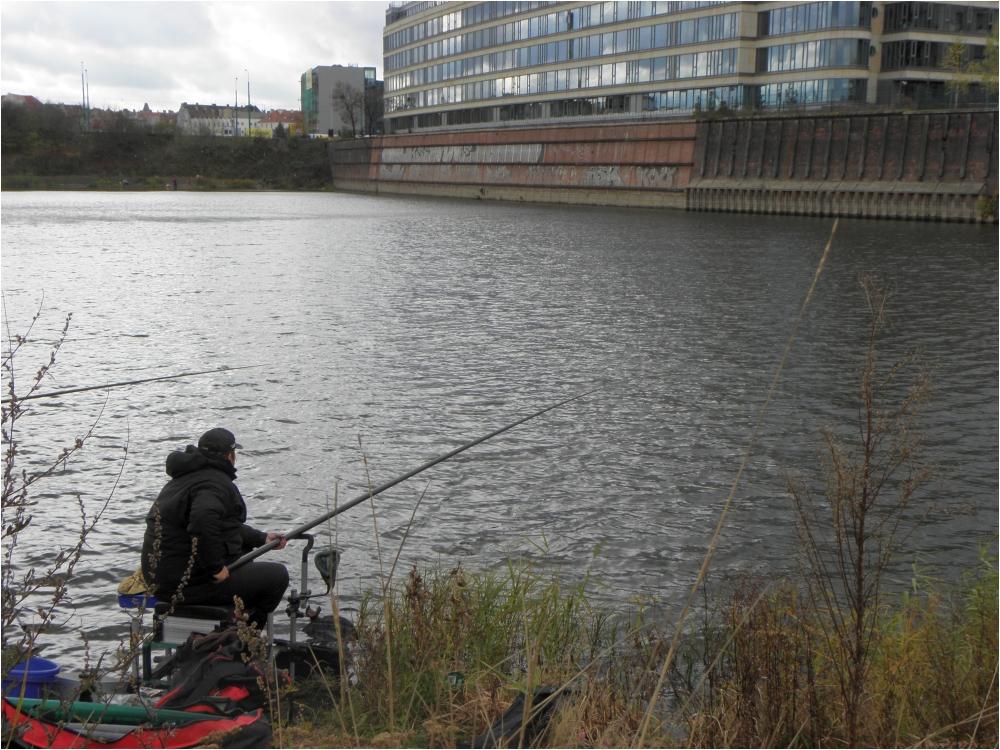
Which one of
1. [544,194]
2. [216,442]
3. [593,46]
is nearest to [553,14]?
[593,46]

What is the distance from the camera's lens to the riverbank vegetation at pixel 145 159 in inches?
4520

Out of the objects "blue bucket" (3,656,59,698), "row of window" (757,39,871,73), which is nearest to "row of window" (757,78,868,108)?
"row of window" (757,39,871,73)

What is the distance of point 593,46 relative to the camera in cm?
8300

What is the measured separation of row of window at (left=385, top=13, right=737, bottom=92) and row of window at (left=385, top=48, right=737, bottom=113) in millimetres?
910

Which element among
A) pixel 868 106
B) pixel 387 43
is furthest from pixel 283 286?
pixel 387 43

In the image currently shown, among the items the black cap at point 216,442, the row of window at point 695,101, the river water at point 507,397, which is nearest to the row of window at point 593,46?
the row of window at point 695,101

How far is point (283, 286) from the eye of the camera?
29422 mm

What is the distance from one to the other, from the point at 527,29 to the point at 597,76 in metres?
10.4

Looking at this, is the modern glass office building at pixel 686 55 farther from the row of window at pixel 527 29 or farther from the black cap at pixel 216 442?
the black cap at pixel 216 442

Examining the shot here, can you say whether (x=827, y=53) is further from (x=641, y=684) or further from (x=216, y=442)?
(x=641, y=684)

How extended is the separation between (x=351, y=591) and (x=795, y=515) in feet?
13.8

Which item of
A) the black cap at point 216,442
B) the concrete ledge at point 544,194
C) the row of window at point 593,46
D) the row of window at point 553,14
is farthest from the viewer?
the row of window at point 553,14

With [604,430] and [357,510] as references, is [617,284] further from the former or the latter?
[357,510]

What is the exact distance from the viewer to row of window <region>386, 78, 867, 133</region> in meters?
67.1
